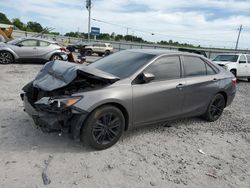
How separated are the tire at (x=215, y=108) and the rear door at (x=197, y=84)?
0.60 feet

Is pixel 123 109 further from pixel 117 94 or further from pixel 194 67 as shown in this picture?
pixel 194 67

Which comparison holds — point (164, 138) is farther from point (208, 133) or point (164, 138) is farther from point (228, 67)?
point (228, 67)

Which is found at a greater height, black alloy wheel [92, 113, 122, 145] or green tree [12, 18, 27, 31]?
green tree [12, 18, 27, 31]

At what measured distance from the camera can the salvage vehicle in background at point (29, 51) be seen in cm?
1230

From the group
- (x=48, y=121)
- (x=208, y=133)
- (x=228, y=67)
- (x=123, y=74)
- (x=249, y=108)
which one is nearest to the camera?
(x=48, y=121)

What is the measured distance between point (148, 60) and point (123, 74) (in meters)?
0.55

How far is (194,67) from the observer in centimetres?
522

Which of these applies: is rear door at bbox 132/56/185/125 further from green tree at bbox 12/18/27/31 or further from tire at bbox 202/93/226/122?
green tree at bbox 12/18/27/31

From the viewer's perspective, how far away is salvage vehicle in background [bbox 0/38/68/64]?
40.4 ft

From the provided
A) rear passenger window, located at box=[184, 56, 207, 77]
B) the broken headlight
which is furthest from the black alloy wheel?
rear passenger window, located at box=[184, 56, 207, 77]

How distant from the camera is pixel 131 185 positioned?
3148 millimetres

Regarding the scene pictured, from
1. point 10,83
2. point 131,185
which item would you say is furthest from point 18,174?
point 10,83

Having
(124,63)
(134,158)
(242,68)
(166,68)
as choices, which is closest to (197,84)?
(166,68)

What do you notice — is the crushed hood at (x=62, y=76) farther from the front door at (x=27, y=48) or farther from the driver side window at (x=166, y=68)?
the front door at (x=27, y=48)
